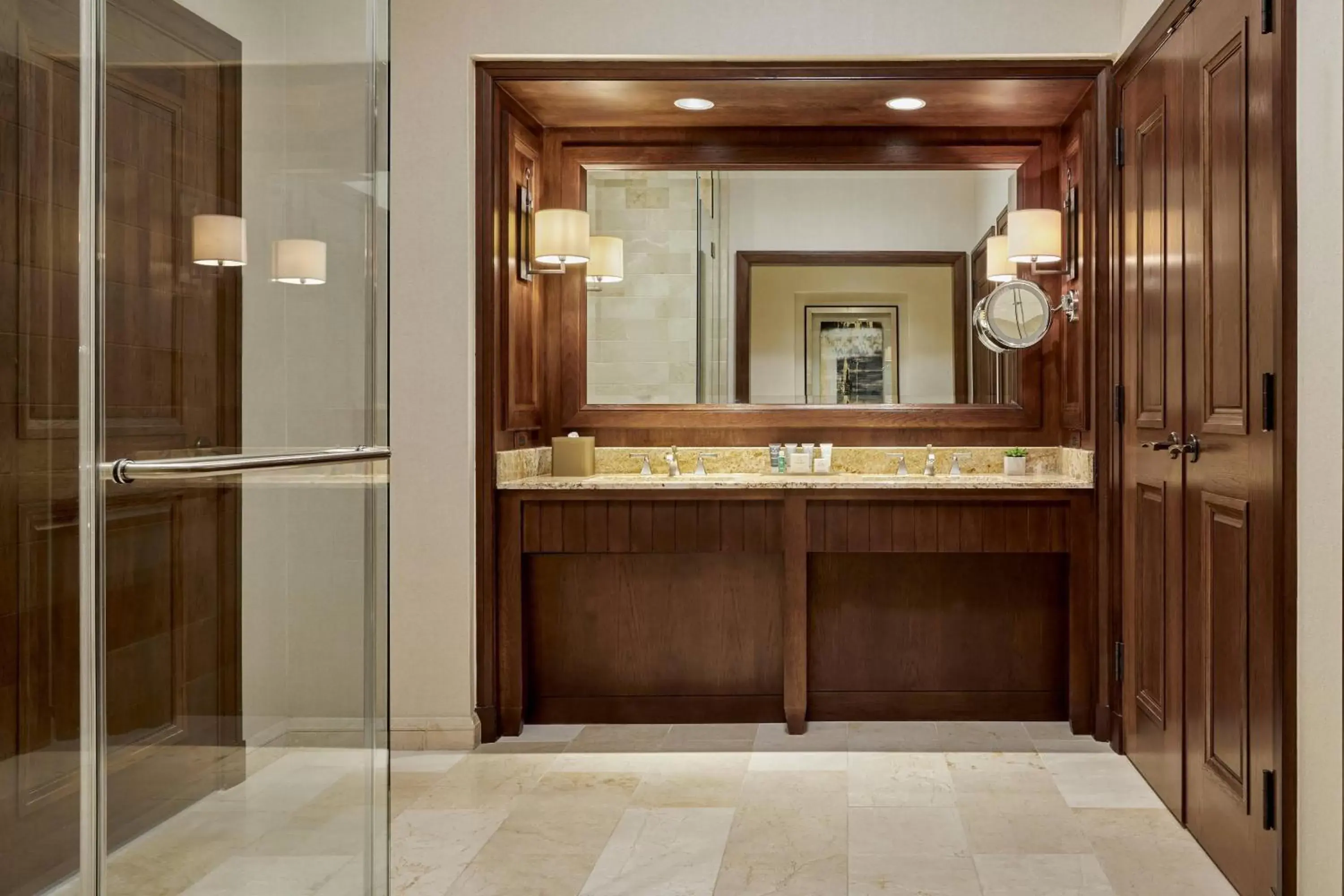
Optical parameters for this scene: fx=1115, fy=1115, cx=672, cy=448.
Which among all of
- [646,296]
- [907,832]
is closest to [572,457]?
[646,296]

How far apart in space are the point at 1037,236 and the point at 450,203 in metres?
2.02

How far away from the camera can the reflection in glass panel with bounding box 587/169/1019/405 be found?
4.20m

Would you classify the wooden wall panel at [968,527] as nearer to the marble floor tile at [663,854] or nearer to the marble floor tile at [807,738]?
the marble floor tile at [807,738]

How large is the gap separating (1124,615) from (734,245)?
6.24 feet

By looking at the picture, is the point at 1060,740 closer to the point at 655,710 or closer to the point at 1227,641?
the point at 1227,641

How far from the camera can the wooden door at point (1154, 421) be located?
9.56ft

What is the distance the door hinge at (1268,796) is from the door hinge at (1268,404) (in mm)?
694

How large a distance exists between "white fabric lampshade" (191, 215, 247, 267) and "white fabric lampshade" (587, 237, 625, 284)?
258 cm

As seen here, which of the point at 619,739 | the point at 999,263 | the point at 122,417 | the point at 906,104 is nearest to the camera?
the point at 122,417

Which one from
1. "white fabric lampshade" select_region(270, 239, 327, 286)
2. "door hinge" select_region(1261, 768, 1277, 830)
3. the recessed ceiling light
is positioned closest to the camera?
"white fabric lampshade" select_region(270, 239, 327, 286)

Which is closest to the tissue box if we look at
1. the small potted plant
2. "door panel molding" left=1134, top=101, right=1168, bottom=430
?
the small potted plant

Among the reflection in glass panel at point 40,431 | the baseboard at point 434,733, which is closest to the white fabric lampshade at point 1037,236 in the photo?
the baseboard at point 434,733

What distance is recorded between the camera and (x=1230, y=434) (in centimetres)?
250

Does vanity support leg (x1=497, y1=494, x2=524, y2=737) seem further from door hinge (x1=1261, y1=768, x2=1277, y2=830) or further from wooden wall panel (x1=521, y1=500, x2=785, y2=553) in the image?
door hinge (x1=1261, y1=768, x2=1277, y2=830)
